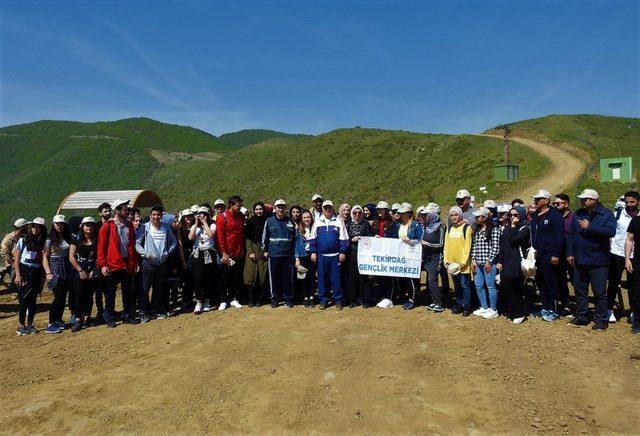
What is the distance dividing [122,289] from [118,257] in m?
0.69

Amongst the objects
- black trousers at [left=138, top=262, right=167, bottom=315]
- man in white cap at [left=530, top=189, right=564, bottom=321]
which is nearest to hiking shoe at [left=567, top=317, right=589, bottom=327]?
man in white cap at [left=530, top=189, right=564, bottom=321]

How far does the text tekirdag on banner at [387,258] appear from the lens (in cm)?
793

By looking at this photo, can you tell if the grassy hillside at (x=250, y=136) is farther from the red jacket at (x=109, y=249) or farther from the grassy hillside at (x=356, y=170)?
the red jacket at (x=109, y=249)

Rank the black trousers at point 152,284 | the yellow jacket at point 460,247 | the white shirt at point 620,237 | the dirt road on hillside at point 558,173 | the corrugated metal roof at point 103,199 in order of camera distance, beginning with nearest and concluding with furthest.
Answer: the white shirt at point 620,237, the yellow jacket at point 460,247, the black trousers at point 152,284, the corrugated metal roof at point 103,199, the dirt road on hillside at point 558,173

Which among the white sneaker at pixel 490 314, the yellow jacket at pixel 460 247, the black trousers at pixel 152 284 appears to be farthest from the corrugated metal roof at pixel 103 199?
the white sneaker at pixel 490 314

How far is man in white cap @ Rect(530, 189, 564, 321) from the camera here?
6547 mm

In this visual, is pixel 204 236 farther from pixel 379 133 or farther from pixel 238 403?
pixel 379 133

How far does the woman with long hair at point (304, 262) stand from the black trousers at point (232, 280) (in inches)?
43.8

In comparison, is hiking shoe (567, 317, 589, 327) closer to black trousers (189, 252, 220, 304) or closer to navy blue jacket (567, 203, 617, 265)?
navy blue jacket (567, 203, 617, 265)

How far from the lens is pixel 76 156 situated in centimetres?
8581

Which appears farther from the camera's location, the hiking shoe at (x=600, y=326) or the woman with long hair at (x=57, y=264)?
the woman with long hair at (x=57, y=264)

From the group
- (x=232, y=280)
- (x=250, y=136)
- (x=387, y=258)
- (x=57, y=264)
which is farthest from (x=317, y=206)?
(x=250, y=136)

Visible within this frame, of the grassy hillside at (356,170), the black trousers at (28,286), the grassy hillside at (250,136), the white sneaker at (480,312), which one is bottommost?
the white sneaker at (480,312)

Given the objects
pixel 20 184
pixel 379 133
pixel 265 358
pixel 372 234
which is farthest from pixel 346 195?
pixel 20 184
